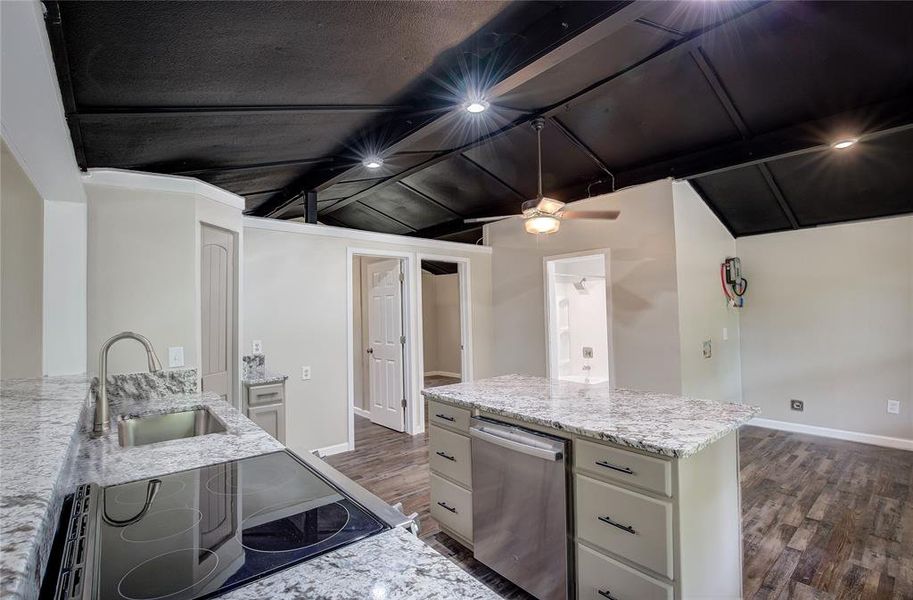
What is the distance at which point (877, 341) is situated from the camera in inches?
164

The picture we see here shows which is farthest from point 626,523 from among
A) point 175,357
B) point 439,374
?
point 439,374

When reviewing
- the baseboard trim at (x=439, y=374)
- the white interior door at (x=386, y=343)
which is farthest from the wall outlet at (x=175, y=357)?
the baseboard trim at (x=439, y=374)

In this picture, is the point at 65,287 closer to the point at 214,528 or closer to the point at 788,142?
the point at 214,528

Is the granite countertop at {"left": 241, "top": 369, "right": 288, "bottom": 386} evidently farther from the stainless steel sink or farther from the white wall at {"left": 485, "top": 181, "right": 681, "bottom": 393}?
the white wall at {"left": 485, "top": 181, "right": 681, "bottom": 393}

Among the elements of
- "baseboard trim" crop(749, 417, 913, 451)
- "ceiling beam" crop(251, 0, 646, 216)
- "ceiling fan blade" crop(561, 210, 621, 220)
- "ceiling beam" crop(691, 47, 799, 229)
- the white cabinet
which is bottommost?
"baseboard trim" crop(749, 417, 913, 451)

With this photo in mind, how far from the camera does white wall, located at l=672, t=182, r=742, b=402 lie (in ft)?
12.4

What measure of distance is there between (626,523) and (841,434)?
424cm

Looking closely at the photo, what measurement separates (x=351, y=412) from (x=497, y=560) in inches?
95.1

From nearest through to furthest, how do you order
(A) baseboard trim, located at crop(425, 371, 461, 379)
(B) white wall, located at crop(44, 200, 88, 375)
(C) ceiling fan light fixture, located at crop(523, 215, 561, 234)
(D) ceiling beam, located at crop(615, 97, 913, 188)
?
1. (B) white wall, located at crop(44, 200, 88, 375)
2. (D) ceiling beam, located at crop(615, 97, 913, 188)
3. (C) ceiling fan light fixture, located at crop(523, 215, 561, 234)
4. (A) baseboard trim, located at crop(425, 371, 461, 379)

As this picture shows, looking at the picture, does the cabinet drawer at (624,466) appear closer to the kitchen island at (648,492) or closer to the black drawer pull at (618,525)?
the kitchen island at (648,492)

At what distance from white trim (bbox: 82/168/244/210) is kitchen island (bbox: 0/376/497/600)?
1.29m

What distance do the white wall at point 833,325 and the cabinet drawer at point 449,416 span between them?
4.17 metres

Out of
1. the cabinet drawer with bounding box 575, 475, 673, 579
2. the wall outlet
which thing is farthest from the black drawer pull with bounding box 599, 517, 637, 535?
the wall outlet

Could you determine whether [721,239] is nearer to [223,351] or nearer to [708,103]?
[708,103]
